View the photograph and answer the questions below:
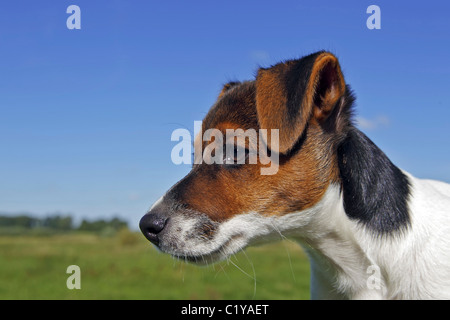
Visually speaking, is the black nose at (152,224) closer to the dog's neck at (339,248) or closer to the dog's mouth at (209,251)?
the dog's mouth at (209,251)

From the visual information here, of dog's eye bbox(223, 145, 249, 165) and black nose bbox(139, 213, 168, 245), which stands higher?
dog's eye bbox(223, 145, 249, 165)

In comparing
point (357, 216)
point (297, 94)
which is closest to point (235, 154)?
point (297, 94)

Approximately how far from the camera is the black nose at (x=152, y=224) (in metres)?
3.83

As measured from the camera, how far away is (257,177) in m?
3.93

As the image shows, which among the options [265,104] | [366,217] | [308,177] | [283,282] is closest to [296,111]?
[265,104]

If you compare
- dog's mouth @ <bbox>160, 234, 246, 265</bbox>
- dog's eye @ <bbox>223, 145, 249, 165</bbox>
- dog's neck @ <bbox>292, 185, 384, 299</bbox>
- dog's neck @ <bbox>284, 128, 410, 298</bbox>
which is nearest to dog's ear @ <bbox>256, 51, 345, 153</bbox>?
dog's eye @ <bbox>223, 145, 249, 165</bbox>

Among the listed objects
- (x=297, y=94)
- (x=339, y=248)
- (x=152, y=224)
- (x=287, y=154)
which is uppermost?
(x=297, y=94)

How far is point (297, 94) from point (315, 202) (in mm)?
963

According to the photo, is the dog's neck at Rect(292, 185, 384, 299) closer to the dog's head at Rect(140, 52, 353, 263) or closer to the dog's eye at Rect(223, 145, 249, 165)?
the dog's head at Rect(140, 52, 353, 263)

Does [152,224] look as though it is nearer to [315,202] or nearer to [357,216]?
[315,202]

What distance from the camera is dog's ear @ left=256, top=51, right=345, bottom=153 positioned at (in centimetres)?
385

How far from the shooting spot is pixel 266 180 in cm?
393

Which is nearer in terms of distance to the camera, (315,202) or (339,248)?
(315,202)
